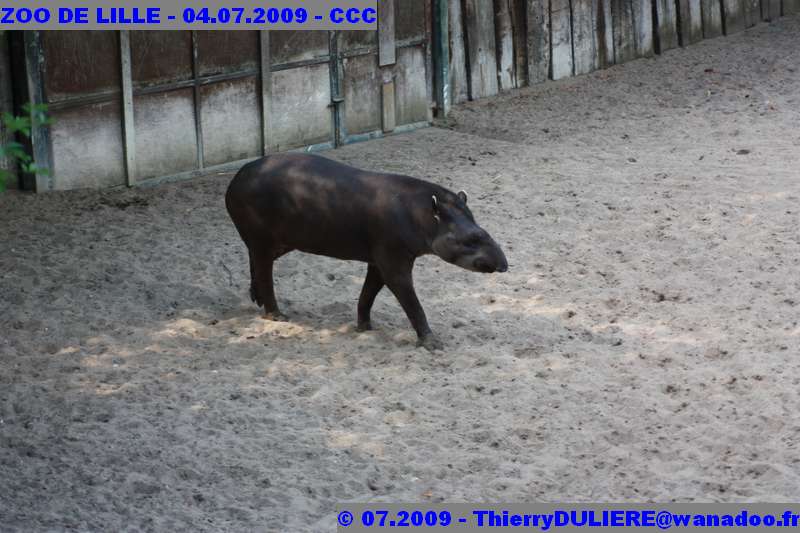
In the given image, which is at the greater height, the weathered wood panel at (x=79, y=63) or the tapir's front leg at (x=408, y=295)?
the weathered wood panel at (x=79, y=63)

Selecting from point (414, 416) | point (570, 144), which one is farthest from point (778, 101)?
point (414, 416)

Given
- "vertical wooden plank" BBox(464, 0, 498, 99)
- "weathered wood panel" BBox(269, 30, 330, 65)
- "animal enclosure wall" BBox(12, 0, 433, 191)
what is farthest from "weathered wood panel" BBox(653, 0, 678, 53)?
"weathered wood panel" BBox(269, 30, 330, 65)

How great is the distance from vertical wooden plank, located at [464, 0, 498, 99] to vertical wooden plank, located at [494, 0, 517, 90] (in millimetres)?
61

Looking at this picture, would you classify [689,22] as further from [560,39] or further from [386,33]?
[386,33]

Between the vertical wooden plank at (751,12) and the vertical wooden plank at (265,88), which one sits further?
the vertical wooden plank at (751,12)

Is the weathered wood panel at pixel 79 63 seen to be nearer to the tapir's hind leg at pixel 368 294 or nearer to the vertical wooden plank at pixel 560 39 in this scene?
the tapir's hind leg at pixel 368 294

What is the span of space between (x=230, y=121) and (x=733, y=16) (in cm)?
795

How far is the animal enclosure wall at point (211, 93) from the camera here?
9.98m

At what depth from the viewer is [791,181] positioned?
415 inches

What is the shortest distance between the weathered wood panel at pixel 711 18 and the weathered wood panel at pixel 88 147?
332 inches

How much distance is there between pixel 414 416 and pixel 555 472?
0.94 m

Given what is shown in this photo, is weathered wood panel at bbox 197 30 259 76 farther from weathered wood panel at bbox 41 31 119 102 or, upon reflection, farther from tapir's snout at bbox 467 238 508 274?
tapir's snout at bbox 467 238 508 274

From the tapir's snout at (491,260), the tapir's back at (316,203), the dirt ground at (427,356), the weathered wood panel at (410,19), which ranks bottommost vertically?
the dirt ground at (427,356)

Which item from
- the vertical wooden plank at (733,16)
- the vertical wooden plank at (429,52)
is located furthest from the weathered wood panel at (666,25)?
the vertical wooden plank at (429,52)
